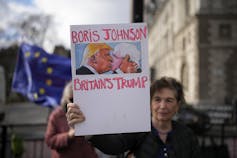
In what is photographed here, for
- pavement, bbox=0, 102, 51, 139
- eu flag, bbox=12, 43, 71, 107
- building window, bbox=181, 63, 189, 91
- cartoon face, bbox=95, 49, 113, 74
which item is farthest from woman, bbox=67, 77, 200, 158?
building window, bbox=181, 63, 189, 91

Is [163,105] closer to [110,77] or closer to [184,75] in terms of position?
[110,77]

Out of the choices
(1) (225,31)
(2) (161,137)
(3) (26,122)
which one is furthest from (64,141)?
(1) (225,31)

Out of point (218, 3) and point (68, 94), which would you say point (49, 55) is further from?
point (218, 3)

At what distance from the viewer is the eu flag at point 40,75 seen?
865 cm

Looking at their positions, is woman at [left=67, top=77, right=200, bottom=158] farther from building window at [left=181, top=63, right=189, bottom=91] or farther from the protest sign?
building window at [left=181, top=63, right=189, bottom=91]

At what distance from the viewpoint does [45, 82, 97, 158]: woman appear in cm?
A: 400

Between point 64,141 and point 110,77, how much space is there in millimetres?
1497

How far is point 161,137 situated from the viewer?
2.93m

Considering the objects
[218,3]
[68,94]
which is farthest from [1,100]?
[218,3]

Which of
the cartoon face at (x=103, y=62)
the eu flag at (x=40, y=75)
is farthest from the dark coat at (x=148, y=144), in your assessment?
the eu flag at (x=40, y=75)

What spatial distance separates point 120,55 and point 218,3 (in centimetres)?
3243

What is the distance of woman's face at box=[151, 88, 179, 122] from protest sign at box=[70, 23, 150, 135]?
0.26 meters

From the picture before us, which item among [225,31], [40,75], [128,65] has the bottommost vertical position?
[40,75]

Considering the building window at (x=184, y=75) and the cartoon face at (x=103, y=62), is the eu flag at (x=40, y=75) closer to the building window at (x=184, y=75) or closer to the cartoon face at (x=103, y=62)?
the cartoon face at (x=103, y=62)
